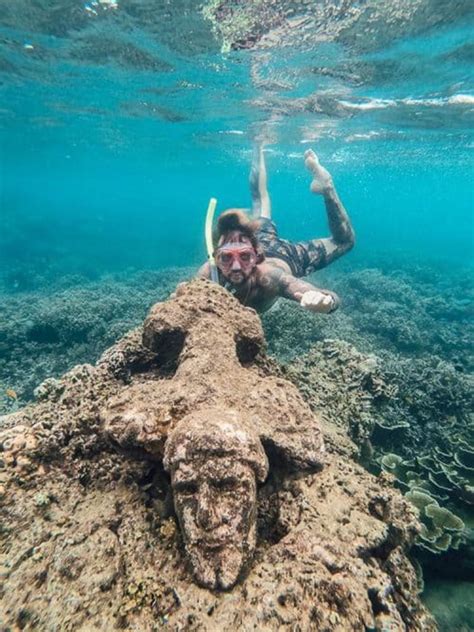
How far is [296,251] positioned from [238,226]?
3.31 meters

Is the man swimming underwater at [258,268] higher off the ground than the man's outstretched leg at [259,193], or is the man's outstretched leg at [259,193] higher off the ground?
the man's outstretched leg at [259,193]

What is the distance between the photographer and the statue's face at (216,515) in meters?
1.88

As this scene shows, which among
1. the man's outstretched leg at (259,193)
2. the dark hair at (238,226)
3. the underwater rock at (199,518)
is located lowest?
the underwater rock at (199,518)

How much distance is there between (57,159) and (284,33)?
39.4 m

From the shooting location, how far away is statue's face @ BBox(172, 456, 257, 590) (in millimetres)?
1884

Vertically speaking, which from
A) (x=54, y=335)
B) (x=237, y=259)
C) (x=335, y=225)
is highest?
(x=335, y=225)

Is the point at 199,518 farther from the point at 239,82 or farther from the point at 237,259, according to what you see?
the point at 239,82

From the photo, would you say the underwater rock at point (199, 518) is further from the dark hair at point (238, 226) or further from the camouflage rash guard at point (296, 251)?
the camouflage rash guard at point (296, 251)

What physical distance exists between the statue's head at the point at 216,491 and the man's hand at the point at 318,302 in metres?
2.06

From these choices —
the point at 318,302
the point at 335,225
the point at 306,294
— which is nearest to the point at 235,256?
the point at 306,294

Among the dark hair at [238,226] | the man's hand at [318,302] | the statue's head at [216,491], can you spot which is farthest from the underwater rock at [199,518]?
the dark hair at [238,226]

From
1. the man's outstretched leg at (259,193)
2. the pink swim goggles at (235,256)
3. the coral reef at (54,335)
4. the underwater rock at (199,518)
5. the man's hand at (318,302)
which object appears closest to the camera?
the underwater rock at (199,518)

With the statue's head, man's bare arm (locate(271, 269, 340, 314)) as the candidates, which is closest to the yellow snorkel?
man's bare arm (locate(271, 269, 340, 314))

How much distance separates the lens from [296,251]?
339 inches
